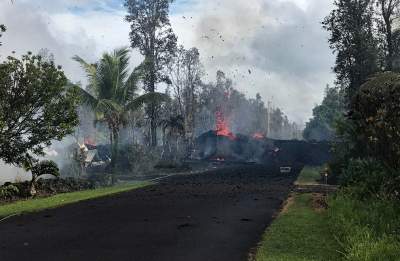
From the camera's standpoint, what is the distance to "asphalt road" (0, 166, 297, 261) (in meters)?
8.40

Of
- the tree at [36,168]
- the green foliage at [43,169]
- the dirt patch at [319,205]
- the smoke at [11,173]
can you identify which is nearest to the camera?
the dirt patch at [319,205]

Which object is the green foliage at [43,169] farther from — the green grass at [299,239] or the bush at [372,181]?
the bush at [372,181]

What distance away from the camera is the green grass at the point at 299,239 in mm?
8008

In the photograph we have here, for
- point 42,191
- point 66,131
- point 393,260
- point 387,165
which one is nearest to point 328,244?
point 393,260

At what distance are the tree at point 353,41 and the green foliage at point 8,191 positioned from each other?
72.4 feet

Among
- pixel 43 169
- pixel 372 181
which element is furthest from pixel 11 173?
pixel 372 181

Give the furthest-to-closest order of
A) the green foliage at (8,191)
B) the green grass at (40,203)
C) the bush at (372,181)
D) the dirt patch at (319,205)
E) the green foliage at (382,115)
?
the green foliage at (8,191) < the green grass at (40,203) < the dirt patch at (319,205) < the bush at (372,181) < the green foliage at (382,115)

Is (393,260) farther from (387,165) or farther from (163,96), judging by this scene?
(163,96)

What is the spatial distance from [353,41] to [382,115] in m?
21.7

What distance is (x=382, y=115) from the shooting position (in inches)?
453

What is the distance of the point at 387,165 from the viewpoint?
1220 centimetres

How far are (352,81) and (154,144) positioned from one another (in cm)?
2126

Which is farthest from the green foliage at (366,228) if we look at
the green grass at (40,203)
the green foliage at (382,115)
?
the green grass at (40,203)

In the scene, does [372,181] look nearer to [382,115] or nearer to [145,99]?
[382,115]
